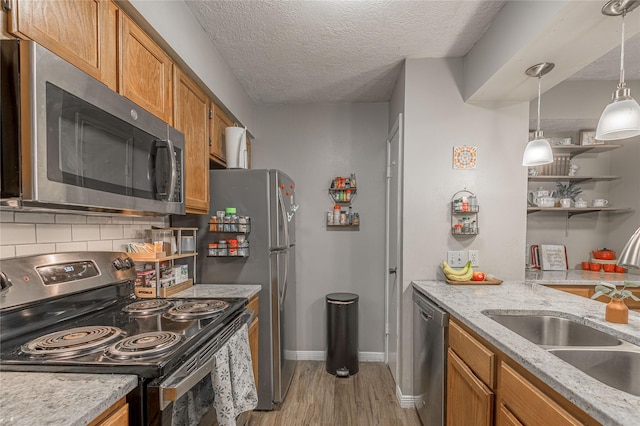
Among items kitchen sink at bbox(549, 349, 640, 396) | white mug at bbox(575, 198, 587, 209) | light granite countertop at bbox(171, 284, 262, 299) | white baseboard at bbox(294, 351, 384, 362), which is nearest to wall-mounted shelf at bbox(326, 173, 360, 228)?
light granite countertop at bbox(171, 284, 262, 299)

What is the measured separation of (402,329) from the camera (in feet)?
7.76

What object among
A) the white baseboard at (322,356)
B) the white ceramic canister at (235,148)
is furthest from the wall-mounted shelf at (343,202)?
the white baseboard at (322,356)

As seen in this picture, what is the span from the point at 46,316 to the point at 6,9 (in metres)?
1.00

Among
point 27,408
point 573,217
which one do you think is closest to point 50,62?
point 27,408

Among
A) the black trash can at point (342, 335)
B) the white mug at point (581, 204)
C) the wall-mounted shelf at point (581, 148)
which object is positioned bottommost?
the black trash can at point (342, 335)

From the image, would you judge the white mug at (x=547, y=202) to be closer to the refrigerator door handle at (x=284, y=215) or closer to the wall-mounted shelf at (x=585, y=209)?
the wall-mounted shelf at (x=585, y=209)

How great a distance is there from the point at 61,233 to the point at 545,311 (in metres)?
2.21

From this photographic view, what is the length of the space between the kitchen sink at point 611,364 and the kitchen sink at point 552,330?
0.60 ft

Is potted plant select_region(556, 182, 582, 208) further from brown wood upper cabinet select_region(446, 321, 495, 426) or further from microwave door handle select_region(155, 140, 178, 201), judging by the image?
microwave door handle select_region(155, 140, 178, 201)

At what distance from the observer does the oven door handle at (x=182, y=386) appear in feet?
3.06

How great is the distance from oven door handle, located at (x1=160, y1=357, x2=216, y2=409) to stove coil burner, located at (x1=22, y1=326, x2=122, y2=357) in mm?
295

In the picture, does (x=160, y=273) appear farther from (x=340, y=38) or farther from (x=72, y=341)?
(x=340, y=38)

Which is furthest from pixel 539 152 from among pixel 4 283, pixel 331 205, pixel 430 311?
pixel 4 283

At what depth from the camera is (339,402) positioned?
239 centimetres
